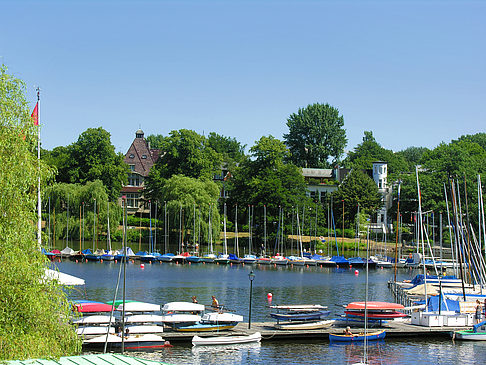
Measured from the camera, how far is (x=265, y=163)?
124188 millimetres

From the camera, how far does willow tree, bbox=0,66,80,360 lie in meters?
21.2

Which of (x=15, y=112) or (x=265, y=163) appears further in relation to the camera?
(x=265, y=163)

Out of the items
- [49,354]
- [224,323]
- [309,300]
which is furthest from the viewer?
[309,300]

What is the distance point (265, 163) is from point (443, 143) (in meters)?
40.5

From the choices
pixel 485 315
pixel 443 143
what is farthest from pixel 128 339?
pixel 443 143

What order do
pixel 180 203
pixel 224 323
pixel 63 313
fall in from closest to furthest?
pixel 63 313
pixel 224 323
pixel 180 203

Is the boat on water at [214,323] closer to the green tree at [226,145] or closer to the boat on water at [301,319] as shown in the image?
the boat on water at [301,319]

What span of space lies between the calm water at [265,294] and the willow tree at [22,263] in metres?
12.3

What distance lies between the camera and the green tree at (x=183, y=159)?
12412 centimetres

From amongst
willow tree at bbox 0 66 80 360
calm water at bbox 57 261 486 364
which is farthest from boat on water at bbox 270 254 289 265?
willow tree at bbox 0 66 80 360

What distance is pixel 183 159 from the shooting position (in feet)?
409

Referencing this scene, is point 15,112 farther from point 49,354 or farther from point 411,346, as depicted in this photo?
point 411,346

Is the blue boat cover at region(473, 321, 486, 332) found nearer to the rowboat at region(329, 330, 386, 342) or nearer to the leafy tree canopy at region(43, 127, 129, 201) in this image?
the rowboat at region(329, 330, 386, 342)

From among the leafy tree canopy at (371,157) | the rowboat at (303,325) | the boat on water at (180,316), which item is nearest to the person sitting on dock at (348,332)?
the rowboat at (303,325)
